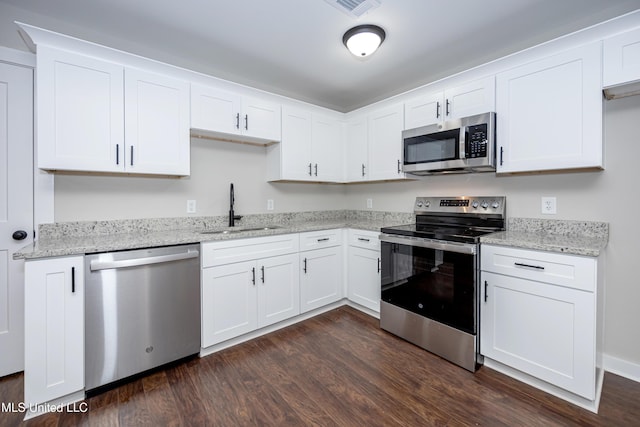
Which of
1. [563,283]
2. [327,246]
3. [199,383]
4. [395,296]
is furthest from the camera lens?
[327,246]

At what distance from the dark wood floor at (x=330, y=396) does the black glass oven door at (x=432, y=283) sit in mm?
347

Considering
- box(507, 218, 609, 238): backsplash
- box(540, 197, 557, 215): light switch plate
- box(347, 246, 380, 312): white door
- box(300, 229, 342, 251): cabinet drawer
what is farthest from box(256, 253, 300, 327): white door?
box(540, 197, 557, 215): light switch plate

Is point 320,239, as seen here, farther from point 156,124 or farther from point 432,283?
point 156,124

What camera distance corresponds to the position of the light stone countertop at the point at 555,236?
163 cm

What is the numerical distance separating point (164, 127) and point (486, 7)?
2.46 meters

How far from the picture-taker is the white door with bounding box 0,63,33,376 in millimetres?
1897

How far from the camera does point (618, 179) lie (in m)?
1.88

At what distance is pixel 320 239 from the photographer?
111 inches

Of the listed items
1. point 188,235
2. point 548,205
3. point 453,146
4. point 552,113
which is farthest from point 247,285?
point 552,113

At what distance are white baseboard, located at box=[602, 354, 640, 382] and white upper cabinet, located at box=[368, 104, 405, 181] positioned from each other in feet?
6.66

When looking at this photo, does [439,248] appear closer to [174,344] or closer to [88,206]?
[174,344]

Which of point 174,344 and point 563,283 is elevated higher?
point 563,283

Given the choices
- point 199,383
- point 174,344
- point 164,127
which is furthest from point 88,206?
point 199,383

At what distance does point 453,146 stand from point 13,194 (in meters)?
3.28
